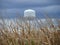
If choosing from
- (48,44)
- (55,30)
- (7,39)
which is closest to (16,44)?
(7,39)

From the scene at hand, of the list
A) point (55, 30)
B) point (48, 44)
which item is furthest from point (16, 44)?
point (55, 30)

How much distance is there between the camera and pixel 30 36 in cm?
459

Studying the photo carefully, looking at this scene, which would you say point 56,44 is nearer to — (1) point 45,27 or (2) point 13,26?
(1) point 45,27

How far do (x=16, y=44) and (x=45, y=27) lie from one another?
3.10 feet

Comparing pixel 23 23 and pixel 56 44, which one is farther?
pixel 23 23

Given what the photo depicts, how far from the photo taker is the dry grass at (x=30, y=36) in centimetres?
449

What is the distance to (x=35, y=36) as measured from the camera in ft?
15.5

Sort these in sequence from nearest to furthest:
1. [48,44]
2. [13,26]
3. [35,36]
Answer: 1. [48,44]
2. [35,36]
3. [13,26]

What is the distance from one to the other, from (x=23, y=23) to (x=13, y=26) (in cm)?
24

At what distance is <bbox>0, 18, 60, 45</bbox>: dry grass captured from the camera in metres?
4.49

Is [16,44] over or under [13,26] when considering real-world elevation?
under

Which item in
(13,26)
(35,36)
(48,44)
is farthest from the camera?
(13,26)

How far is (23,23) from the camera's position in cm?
504

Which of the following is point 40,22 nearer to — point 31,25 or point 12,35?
point 31,25
